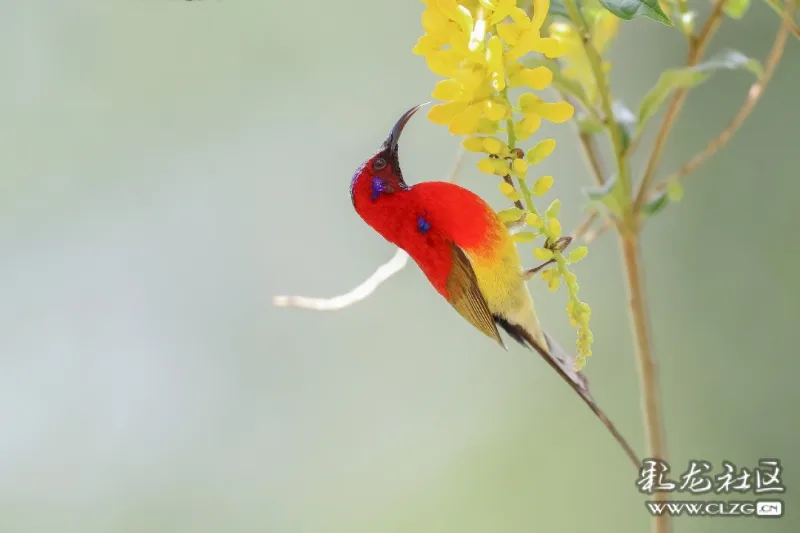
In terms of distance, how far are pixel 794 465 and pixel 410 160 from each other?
0.96m

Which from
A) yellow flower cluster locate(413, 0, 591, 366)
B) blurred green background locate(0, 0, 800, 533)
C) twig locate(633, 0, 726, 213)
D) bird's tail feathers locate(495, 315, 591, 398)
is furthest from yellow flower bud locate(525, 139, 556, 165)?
blurred green background locate(0, 0, 800, 533)

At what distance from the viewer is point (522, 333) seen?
1.55 feet

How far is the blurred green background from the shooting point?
0.99m

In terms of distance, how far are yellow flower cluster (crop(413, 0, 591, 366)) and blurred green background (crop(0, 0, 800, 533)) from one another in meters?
0.66

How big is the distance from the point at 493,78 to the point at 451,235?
0.34 feet

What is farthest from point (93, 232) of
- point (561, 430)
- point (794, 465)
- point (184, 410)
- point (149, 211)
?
point (794, 465)

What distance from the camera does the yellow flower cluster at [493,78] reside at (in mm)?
374

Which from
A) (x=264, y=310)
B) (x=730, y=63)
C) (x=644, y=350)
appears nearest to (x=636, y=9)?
(x=730, y=63)

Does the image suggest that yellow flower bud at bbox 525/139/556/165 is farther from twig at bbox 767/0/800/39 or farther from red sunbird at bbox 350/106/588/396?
twig at bbox 767/0/800/39

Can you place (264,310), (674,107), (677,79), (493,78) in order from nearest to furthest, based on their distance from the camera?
(493,78) → (677,79) → (674,107) → (264,310)

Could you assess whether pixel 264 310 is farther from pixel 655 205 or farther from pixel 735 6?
pixel 735 6

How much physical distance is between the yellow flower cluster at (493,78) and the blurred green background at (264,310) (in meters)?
0.66

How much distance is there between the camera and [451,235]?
43 centimetres

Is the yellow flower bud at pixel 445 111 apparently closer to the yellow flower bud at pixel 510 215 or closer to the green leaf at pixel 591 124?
the yellow flower bud at pixel 510 215
